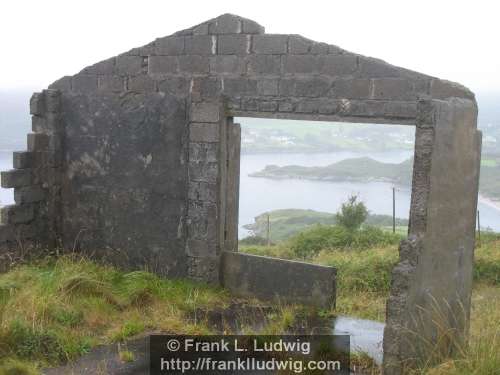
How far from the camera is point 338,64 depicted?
6.93 m

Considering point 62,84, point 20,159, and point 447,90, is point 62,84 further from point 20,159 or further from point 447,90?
point 447,90

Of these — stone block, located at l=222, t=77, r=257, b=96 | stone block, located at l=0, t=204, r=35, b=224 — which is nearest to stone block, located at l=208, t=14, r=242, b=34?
stone block, located at l=222, t=77, r=257, b=96

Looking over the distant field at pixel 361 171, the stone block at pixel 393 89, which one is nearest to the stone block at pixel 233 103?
the stone block at pixel 393 89

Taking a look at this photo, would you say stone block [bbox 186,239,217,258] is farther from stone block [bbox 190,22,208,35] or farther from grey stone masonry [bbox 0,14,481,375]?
stone block [bbox 190,22,208,35]

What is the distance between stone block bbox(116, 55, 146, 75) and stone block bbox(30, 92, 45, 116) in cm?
124

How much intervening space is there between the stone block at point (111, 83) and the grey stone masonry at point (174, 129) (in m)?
0.02

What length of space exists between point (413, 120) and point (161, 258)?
3720mm

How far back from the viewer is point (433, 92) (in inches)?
251

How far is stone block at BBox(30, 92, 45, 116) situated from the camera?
8.52 m

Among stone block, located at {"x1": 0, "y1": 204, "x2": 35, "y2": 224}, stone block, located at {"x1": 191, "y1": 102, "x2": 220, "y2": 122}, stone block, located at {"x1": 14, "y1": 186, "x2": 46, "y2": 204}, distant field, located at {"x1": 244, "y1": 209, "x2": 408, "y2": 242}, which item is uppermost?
stone block, located at {"x1": 191, "y1": 102, "x2": 220, "y2": 122}

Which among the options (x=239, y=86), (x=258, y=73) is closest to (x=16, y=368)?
(x=239, y=86)

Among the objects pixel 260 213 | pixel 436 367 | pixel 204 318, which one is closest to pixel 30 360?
pixel 204 318

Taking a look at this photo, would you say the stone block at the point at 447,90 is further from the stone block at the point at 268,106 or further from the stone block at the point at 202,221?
the stone block at the point at 202,221

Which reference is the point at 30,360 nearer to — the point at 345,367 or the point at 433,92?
the point at 345,367
